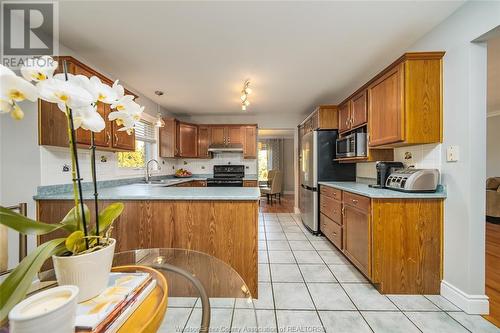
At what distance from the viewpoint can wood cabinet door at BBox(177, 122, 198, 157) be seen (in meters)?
4.53

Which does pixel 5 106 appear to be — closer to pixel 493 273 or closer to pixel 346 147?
pixel 346 147

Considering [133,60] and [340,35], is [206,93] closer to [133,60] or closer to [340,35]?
[133,60]

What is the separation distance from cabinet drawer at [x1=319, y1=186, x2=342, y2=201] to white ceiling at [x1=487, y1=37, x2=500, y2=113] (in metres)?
2.09

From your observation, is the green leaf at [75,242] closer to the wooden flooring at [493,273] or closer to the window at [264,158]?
the wooden flooring at [493,273]

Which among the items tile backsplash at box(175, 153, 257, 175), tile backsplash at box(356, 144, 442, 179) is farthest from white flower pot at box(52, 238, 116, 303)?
tile backsplash at box(175, 153, 257, 175)

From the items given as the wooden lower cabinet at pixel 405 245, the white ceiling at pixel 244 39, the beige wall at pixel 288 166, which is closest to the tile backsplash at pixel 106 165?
the white ceiling at pixel 244 39

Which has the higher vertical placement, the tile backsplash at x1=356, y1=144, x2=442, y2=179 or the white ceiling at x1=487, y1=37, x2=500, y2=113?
the white ceiling at x1=487, y1=37, x2=500, y2=113

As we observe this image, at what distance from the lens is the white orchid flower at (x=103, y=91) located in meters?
0.63

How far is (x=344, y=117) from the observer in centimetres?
322

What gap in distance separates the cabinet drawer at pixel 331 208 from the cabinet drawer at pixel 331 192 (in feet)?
0.16

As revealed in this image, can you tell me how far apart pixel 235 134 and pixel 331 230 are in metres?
2.94

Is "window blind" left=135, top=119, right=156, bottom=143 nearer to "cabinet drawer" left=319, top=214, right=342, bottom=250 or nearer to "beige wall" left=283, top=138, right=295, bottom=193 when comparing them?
"cabinet drawer" left=319, top=214, right=342, bottom=250

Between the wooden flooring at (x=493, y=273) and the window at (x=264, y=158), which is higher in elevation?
the window at (x=264, y=158)

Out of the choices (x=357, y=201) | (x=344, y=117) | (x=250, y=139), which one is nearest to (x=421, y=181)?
(x=357, y=201)
